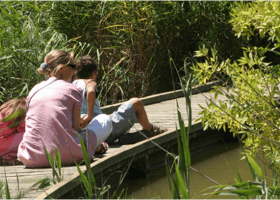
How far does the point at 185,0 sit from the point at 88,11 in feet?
6.84

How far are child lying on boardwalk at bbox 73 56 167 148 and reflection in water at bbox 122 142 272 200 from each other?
0.47m

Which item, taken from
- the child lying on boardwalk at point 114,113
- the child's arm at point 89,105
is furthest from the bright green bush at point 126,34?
the child's arm at point 89,105

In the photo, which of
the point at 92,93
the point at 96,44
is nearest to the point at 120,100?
the point at 96,44

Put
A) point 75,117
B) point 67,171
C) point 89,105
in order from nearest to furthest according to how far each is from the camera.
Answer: point 67,171 → point 75,117 → point 89,105

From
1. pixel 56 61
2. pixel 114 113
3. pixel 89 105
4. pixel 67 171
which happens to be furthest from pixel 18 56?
pixel 67 171

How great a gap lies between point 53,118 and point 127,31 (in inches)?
188

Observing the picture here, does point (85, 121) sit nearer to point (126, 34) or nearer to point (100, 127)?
point (100, 127)

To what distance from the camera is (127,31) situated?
8727 millimetres

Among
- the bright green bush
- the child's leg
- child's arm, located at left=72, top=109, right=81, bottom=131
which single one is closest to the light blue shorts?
the child's leg

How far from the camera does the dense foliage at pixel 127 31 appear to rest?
8628 mm

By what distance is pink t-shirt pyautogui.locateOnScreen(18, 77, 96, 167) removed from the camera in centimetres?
416

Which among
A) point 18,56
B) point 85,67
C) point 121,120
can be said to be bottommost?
point 121,120

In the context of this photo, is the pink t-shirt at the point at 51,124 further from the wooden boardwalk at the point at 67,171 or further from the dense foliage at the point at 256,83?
the dense foliage at the point at 256,83

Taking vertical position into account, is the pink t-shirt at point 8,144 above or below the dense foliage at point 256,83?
below
